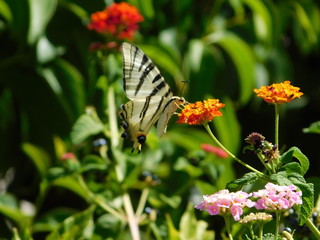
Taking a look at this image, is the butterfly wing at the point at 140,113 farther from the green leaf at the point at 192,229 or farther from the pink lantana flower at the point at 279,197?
the pink lantana flower at the point at 279,197

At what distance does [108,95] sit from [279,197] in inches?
47.1

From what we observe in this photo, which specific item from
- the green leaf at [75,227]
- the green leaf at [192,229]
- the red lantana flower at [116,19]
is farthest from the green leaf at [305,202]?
the red lantana flower at [116,19]

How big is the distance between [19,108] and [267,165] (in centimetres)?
204

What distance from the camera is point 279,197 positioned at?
119cm

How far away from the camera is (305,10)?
3.69 m

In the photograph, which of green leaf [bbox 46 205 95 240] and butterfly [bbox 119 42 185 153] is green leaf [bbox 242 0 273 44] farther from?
green leaf [bbox 46 205 95 240]

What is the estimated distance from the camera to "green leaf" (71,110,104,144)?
2.16 m

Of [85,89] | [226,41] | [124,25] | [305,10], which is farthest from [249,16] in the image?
[124,25]

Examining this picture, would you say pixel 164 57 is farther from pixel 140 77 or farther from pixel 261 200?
pixel 261 200

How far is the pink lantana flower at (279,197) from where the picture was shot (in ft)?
3.87

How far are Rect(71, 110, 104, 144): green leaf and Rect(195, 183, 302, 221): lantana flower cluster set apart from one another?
97cm

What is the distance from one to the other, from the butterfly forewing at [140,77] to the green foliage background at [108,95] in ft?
1.23

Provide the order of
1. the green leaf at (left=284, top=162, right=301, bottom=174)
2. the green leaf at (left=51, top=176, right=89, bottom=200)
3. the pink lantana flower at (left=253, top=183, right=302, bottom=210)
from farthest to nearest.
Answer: the green leaf at (left=51, top=176, right=89, bottom=200), the green leaf at (left=284, top=162, right=301, bottom=174), the pink lantana flower at (left=253, top=183, right=302, bottom=210)

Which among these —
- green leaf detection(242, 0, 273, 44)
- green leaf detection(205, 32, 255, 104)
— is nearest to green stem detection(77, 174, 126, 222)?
green leaf detection(205, 32, 255, 104)
